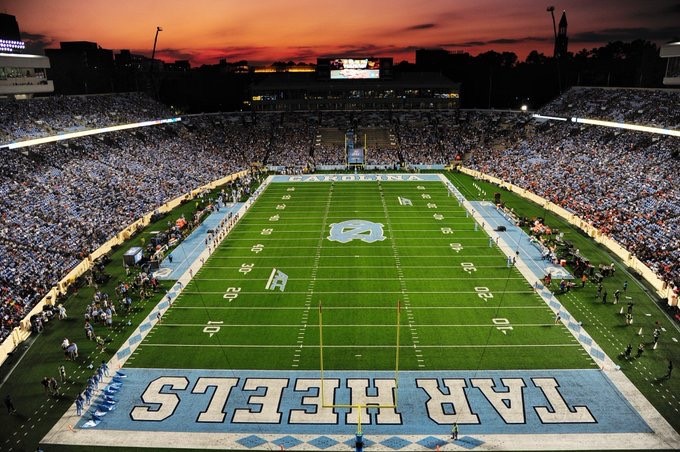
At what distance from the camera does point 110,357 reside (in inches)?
754

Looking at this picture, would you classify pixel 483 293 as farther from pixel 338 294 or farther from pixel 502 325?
pixel 338 294

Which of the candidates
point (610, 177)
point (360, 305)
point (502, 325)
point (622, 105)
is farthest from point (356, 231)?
point (622, 105)

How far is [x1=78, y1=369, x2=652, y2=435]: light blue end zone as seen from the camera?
15047 millimetres

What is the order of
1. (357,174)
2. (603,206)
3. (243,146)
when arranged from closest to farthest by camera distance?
(603,206) < (357,174) < (243,146)

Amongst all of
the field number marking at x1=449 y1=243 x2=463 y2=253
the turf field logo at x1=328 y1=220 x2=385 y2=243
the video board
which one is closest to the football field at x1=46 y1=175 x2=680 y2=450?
the field number marking at x1=449 y1=243 x2=463 y2=253

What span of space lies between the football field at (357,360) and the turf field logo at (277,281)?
0.34 feet

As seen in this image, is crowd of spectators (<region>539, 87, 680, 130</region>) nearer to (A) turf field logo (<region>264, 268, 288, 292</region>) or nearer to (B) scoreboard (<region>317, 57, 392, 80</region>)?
(B) scoreboard (<region>317, 57, 392, 80</region>)

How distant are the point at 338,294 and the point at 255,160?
134 feet

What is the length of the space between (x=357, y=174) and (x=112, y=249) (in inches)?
1234

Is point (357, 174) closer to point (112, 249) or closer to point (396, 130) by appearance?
point (396, 130)

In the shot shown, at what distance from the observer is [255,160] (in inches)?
2441

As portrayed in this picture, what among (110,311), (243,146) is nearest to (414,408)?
(110,311)

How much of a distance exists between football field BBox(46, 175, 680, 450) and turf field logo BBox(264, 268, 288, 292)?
105 millimetres

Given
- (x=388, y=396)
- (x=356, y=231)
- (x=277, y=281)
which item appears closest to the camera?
(x=388, y=396)
